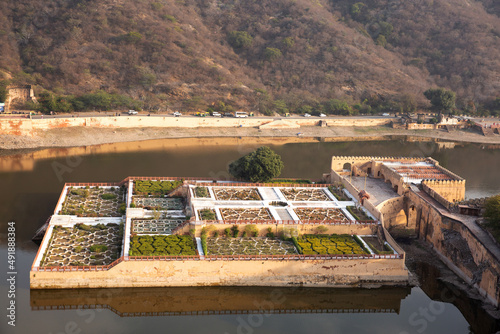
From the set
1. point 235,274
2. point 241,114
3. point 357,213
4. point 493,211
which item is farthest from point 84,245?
point 241,114

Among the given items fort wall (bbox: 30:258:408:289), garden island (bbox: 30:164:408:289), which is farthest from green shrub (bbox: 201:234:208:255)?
fort wall (bbox: 30:258:408:289)

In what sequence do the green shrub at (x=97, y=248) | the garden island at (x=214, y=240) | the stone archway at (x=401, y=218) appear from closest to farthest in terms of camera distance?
the garden island at (x=214, y=240)
the green shrub at (x=97, y=248)
the stone archway at (x=401, y=218)

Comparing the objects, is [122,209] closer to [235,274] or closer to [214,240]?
[214,240]

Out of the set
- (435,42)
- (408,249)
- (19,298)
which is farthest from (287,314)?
(435,42)

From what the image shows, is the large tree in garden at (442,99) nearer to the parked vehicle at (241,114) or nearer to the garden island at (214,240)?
the parked vehicle at (241,114)

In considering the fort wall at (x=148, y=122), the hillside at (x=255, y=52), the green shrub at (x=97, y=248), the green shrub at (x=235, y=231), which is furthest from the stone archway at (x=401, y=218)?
the hillside at (x=255, y=52)

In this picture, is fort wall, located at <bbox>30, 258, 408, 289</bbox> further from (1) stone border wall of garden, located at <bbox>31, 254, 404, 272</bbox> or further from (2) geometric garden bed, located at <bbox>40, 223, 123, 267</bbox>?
(2) geometric garden bed, located at <bbox>40, 223, 123, 267</bbox>

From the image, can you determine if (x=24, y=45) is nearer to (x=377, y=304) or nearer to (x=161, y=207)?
(x=161, y=207)
